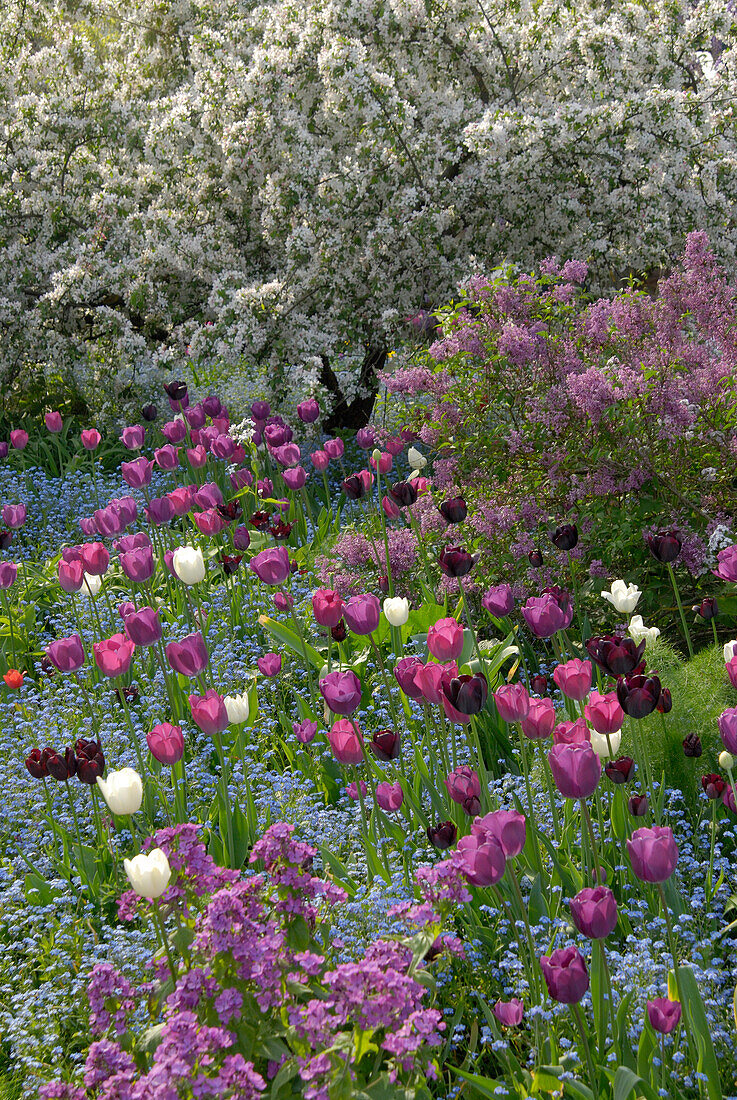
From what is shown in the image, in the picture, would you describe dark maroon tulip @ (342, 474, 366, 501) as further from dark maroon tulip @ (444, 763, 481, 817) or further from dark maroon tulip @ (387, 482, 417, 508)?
dark maroon tulip @ (444, 763, 481, 817)

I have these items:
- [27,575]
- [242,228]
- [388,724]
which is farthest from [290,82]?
[388,724]

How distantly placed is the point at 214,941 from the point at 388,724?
191 centimetres

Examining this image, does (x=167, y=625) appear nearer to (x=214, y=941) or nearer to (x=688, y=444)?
(x=688, y=444)

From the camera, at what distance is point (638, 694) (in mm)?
2180

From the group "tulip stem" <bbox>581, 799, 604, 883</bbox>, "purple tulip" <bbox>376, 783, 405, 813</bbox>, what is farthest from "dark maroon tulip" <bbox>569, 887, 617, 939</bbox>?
"purple tulip" <bbox>376, 783, 405, 813</bbox>

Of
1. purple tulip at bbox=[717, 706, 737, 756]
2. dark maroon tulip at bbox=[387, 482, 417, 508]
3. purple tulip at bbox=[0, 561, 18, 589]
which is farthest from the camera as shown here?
Result: purple tulip at bbox=[0, 561, 18, 589]

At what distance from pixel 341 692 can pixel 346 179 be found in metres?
5.54

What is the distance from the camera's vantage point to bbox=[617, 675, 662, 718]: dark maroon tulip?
2176 mm

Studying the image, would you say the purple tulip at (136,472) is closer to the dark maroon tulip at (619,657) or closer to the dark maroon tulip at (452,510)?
the dark maroon tulip at (452,510)

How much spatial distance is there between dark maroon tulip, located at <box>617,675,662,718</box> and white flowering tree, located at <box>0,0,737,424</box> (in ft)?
15.5

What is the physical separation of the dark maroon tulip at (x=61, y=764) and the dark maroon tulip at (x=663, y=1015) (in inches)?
68.7

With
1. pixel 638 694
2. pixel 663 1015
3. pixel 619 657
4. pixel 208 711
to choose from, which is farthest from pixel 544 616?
pixel 663 1015

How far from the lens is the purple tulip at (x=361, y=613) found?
2686 mm

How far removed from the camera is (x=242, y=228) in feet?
26.9
